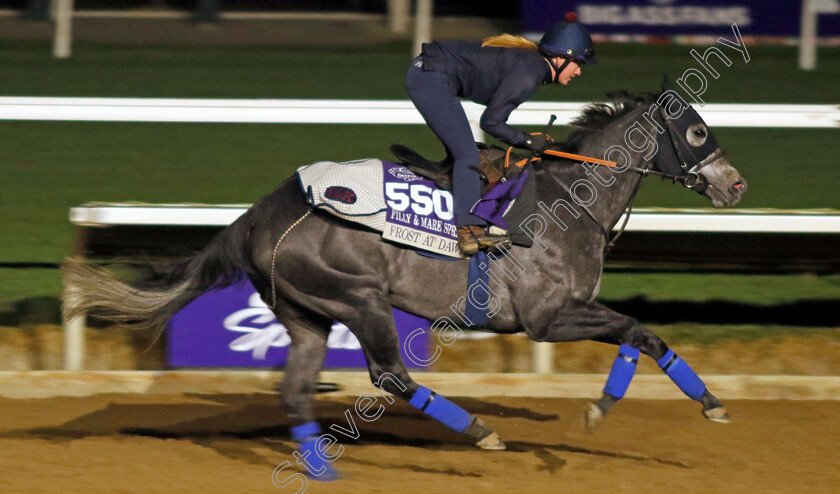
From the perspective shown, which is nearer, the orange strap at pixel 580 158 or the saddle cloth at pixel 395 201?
the saddle cloth at pixel 395 201

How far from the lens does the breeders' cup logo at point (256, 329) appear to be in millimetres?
5789

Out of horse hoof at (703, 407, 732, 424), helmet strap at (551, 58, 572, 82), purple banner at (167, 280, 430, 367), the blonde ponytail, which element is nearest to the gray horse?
horse hoof at (703, 407, 732, 424)

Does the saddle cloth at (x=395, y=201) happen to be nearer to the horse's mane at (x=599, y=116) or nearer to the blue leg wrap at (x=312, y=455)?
the horse's mane at (x=599, y=116)

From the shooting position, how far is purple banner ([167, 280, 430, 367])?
5789 millimetres

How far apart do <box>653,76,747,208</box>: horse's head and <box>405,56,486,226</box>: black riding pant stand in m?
0.87

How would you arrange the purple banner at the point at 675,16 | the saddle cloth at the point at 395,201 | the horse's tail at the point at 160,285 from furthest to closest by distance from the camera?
1. the purple banner at the point at 675,16
2. the horse's tail at the point at 160,285
3. the saddle cloth at the point at 395,201

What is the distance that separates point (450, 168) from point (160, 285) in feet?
4.41

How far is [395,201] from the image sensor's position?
14.5 feet

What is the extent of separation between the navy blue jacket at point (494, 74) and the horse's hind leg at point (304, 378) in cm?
112

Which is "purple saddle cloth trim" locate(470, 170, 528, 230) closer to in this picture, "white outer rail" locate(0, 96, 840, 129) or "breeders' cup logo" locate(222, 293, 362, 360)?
"white outer rail" locate(0, 96, 840, 129)

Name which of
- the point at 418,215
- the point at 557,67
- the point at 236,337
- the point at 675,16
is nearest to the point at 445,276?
the point at 418,215

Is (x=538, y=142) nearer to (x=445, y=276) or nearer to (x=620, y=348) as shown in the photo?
(x=445, y=276)

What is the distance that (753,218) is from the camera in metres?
5.73

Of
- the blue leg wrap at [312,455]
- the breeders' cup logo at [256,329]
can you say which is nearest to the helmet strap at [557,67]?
the blue leg wrap at [312,455]
